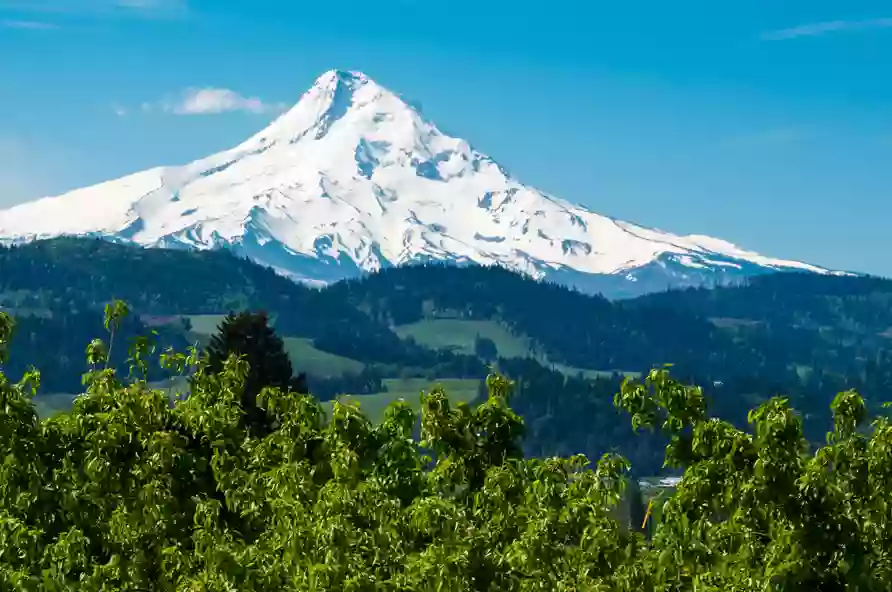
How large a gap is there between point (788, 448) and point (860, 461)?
5.71ft

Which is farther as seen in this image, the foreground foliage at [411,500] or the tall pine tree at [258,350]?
the tall pine tree at [258,350]

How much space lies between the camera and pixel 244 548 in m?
22.7

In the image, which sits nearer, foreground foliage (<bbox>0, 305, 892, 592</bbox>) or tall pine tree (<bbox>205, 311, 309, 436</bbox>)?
foreground foliage (<bbox>0, 305, 892, 592</bbox>)

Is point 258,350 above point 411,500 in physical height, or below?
below

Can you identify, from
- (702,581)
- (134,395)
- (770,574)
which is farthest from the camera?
(134,395)

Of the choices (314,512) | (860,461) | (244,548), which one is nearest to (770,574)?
(860,461)

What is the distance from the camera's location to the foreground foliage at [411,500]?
20.4m

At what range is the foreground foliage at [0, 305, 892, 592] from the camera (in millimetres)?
20422

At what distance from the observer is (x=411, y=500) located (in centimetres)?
2548

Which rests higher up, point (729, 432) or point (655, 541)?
point (729, 432)

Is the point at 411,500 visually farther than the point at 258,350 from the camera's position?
No

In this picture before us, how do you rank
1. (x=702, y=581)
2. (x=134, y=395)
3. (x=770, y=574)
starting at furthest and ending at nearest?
1. (x=134, y=395)
2. (x=702, y=581)
3. (x=770, y=574)

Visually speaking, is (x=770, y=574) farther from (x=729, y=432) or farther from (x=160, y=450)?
(x=160, y=450)

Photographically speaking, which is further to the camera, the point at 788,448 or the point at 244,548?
the point at 244,548
